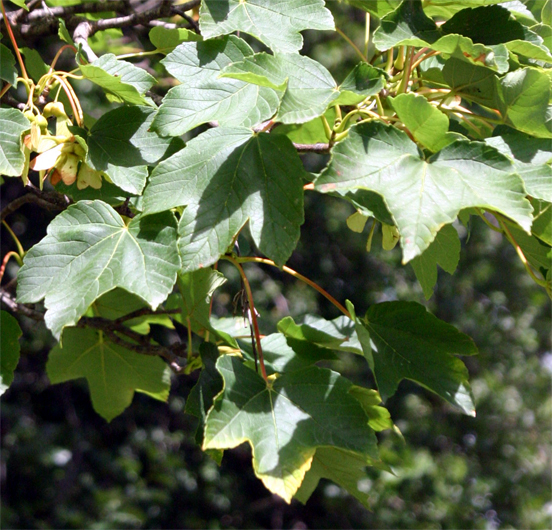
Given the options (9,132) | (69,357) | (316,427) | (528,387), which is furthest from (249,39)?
(528,387)

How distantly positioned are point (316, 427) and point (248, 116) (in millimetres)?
401

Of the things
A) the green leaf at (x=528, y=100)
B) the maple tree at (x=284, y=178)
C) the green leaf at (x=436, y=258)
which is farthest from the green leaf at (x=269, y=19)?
the green leaf at (x=436, y=258)

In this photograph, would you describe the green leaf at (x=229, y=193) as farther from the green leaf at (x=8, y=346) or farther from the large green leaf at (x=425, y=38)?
the green leaf at (x=8, y=346)

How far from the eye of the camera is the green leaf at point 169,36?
40.1 inches

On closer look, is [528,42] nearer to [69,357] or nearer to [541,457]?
[69,357]

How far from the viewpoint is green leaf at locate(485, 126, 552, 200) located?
0.69 metres

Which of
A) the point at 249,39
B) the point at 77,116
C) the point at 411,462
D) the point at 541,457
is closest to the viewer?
the point at 77,116

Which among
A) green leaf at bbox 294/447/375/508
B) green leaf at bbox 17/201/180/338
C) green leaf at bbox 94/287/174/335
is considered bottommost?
green leaf at bbox 294/447/375/508

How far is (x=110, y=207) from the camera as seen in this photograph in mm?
826

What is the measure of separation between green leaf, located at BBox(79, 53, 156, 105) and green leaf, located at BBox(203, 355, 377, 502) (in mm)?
372

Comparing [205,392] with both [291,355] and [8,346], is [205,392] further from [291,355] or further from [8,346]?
[8,346]

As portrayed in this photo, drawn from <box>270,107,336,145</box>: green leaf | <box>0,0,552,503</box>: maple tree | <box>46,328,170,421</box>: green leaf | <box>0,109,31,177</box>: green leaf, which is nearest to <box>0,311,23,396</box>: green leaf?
<box>0,0,552,503</box>: maple tree

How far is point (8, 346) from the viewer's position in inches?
37.3

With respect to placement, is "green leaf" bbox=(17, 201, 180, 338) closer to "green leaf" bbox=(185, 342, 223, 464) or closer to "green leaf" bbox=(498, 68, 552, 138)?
"green leaf" bbox=(185, 342, 223, 464)
